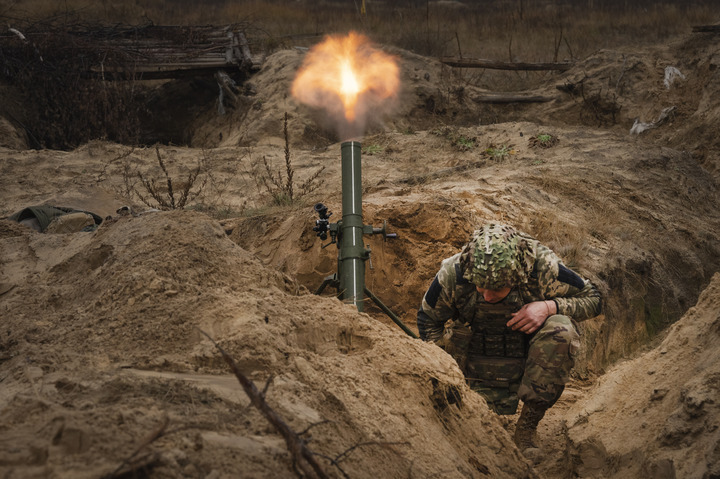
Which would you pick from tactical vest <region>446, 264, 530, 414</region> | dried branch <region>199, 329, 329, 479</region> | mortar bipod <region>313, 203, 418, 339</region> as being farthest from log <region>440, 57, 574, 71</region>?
dried branch <region>199, 329, 329, 479</region>

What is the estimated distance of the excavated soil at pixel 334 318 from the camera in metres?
2.06

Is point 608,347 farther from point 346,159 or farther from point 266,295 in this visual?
point 266,295

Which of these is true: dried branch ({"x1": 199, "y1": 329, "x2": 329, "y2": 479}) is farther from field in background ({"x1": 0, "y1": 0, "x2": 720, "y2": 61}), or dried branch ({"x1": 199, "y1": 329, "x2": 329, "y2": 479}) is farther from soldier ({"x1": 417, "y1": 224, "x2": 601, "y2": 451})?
field in background ({"x1": 0, "y1": 0, "x2": 720, "y2": 61})

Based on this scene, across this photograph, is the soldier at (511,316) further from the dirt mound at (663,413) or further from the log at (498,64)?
the log at (498,64)

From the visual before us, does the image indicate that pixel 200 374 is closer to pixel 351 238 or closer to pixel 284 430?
pixel 284 430

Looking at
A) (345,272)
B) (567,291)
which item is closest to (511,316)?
(567,291)

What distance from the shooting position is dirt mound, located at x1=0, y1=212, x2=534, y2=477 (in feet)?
6.00

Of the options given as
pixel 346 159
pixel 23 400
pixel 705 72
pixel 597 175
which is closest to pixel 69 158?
pixel 346 159

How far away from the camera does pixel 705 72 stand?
462 inches

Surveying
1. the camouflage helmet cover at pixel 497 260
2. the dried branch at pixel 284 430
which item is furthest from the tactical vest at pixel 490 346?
the dried branch at pixel 284 430

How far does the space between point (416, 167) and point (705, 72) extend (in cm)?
621

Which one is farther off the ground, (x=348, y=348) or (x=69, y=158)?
(x=69, y=158)

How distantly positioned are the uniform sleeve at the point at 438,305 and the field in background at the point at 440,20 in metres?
10.7

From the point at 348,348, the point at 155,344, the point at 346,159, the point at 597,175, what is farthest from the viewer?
the point at 597,175
